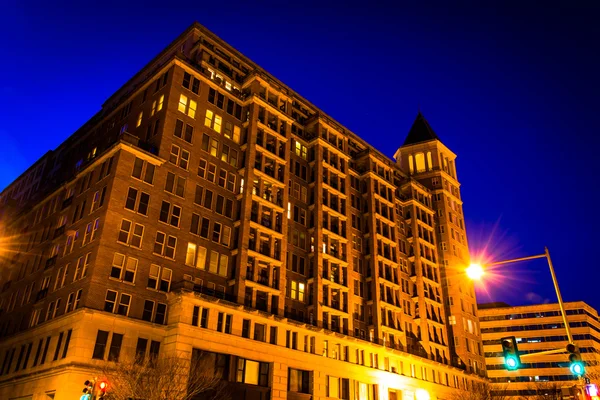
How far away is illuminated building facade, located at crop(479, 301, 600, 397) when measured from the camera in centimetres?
12675

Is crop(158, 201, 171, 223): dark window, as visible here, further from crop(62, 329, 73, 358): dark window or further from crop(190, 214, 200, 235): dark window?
crop(62, 329, 73, 358): dark window

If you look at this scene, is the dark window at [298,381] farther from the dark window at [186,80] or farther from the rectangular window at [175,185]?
the dark window at [186,80]

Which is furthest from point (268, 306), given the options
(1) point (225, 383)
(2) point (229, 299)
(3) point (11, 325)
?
(3) point (11, 325)

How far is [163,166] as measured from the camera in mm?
53219

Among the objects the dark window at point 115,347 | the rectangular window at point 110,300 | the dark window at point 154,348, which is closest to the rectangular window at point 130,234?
the rectangular window at point 110,300

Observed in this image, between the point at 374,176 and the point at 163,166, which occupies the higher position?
the point at 374,176

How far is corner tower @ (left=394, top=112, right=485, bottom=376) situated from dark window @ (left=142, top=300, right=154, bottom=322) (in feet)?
181

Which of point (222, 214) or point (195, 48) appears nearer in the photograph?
point (222, 214)

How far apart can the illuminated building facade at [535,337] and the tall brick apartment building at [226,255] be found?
48351 millimetres

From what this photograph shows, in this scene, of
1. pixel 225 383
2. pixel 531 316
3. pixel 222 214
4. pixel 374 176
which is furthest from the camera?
pixel 531 316

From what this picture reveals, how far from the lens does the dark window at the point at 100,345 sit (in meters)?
42.2

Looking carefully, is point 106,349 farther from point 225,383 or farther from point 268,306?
point 268,306

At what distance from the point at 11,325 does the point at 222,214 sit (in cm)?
2815

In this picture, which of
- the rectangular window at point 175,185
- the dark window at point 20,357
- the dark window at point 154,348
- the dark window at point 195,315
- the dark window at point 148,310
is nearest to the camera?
the dark window at point 154,348
